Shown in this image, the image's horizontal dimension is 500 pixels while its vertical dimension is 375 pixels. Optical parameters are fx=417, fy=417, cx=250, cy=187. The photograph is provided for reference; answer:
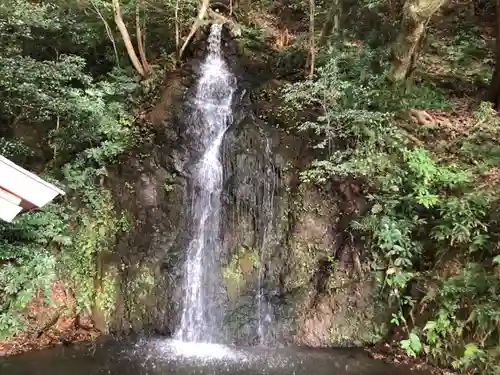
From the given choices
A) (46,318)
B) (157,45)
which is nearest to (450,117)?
(157,45)

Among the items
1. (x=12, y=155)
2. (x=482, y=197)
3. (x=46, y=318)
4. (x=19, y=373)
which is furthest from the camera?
(x=12, y=155)

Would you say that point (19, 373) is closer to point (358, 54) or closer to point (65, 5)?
point (65, 5)

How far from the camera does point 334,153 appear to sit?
8375mm

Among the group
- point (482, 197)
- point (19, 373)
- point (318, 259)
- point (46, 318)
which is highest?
point (482, 197)

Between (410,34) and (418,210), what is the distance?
365 centimetres

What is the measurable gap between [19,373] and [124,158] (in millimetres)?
4620

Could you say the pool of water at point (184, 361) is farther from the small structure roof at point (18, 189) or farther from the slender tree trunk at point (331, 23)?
the slender tree trunk at point (331, 23)

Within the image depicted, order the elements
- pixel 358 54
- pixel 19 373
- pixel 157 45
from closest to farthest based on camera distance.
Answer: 1. pixel 19 373
2. pixel 358 54
3. pixel 157 45

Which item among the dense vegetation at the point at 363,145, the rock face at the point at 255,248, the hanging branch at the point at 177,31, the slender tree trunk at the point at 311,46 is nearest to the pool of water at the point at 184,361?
the rock face at the point at 255,248

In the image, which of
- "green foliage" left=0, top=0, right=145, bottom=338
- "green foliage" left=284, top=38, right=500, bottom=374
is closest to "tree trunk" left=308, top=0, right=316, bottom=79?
"green foliage" left=284, top=38, right=500, bottom=374

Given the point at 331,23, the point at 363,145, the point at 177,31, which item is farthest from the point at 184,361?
the point at 331,23

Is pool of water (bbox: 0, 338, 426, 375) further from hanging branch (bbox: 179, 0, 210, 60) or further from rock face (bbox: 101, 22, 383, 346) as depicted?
hanging branch (bbox: 179, 0, 210, 60)

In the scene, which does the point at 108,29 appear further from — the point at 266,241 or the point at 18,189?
the point at 18,189

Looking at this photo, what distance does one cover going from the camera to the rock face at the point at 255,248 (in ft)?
25.3
